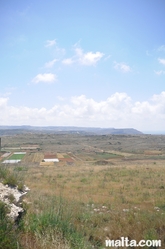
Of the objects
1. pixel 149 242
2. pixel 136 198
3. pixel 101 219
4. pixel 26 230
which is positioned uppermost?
pixel 26 230

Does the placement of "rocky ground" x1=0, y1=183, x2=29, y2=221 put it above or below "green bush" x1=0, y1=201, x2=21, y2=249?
below

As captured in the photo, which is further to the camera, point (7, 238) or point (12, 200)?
point (12, 200)

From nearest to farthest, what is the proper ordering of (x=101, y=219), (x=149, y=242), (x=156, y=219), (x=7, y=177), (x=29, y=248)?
(x=29, y=248) < (x=149, y=242) < (x=156, y=219) < (x=101, y=219) < (x=7, y=177)

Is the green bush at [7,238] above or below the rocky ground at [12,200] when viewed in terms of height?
above

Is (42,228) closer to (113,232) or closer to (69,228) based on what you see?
(69,228)

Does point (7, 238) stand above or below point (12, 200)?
above

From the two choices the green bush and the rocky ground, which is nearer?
the green bush

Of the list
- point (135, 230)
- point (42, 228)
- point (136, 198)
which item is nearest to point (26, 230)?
point (42, 228)

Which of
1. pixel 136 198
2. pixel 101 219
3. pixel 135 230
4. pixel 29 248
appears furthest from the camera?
pixel 136 198

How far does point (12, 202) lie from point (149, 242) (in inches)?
180

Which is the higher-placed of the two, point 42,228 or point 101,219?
point 42,228

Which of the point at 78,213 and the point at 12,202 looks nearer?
the point at 12,202

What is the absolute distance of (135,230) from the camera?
6.60 meters

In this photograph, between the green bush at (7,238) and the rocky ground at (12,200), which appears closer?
the green bush at (7,238)
